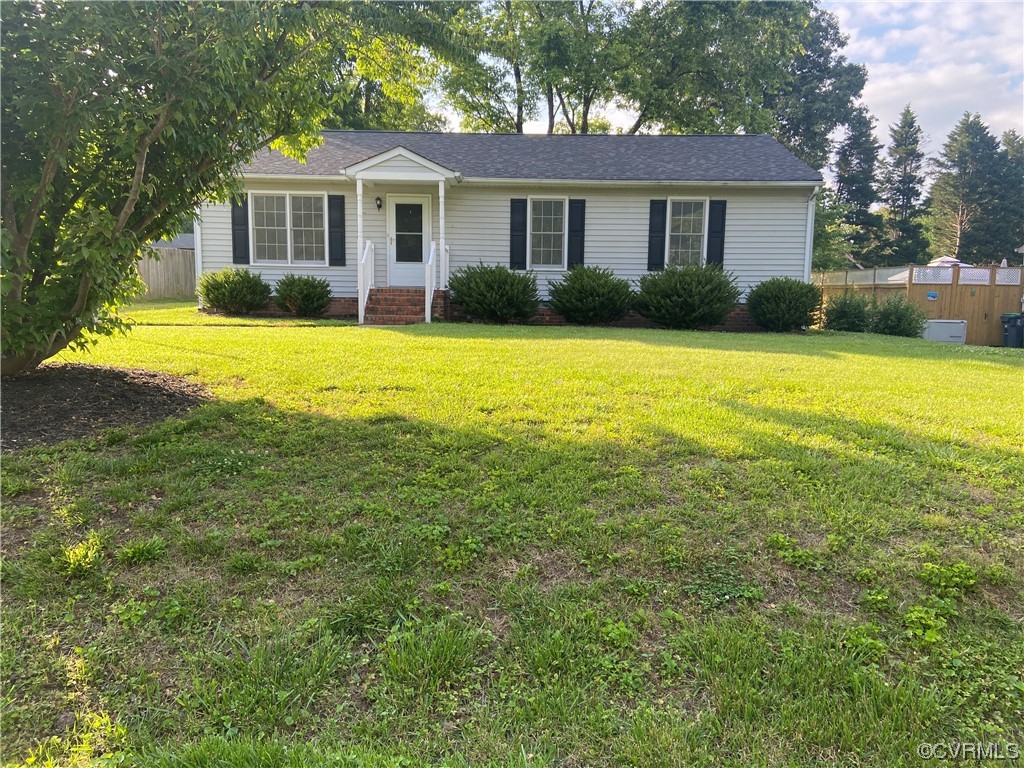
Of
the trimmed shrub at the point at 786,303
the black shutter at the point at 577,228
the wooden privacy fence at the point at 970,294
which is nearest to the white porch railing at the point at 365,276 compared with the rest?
the black shutter at the point at 577,228

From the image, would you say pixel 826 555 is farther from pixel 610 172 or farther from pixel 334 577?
pixel 610 172

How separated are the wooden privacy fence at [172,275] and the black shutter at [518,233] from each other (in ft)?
43.5

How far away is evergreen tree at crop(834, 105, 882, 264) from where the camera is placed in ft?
144

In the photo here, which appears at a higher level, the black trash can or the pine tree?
the pine tree

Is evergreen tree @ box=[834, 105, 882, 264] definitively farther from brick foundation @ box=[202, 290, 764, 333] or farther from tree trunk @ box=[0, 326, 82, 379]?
tree trunk @ box=[0, 326, 82, 379]

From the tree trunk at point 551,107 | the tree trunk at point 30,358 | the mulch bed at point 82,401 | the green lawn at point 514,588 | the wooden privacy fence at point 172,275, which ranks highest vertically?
the tree trunk at point 551,107

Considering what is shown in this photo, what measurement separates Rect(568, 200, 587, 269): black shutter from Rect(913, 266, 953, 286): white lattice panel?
33.8ft

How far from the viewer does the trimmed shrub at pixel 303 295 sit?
1315cm

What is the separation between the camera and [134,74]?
398 centimetres

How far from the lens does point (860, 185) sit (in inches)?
1734

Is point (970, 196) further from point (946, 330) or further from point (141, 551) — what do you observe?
point (141, 551)

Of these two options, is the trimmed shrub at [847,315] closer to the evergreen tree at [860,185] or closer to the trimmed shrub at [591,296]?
the trimmed shrub at [591,296]

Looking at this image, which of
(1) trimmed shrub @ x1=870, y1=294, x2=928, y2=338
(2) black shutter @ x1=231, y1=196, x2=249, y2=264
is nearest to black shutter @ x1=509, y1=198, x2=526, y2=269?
(2) black shutter @ x1=231, y1=196, x2=249, y2=264

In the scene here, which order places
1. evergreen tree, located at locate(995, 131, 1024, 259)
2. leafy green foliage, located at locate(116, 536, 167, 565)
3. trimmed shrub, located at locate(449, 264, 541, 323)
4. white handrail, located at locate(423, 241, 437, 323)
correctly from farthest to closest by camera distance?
evergreen tree, located at locate(995, 131, 1024, 259) < trimmed shrub, located at locate(449, 264, 541, 323) < white handrail, located at locate(423, 241, 437, 323) < leafy green foliage, located at locate(116, 536, 167, 565)
